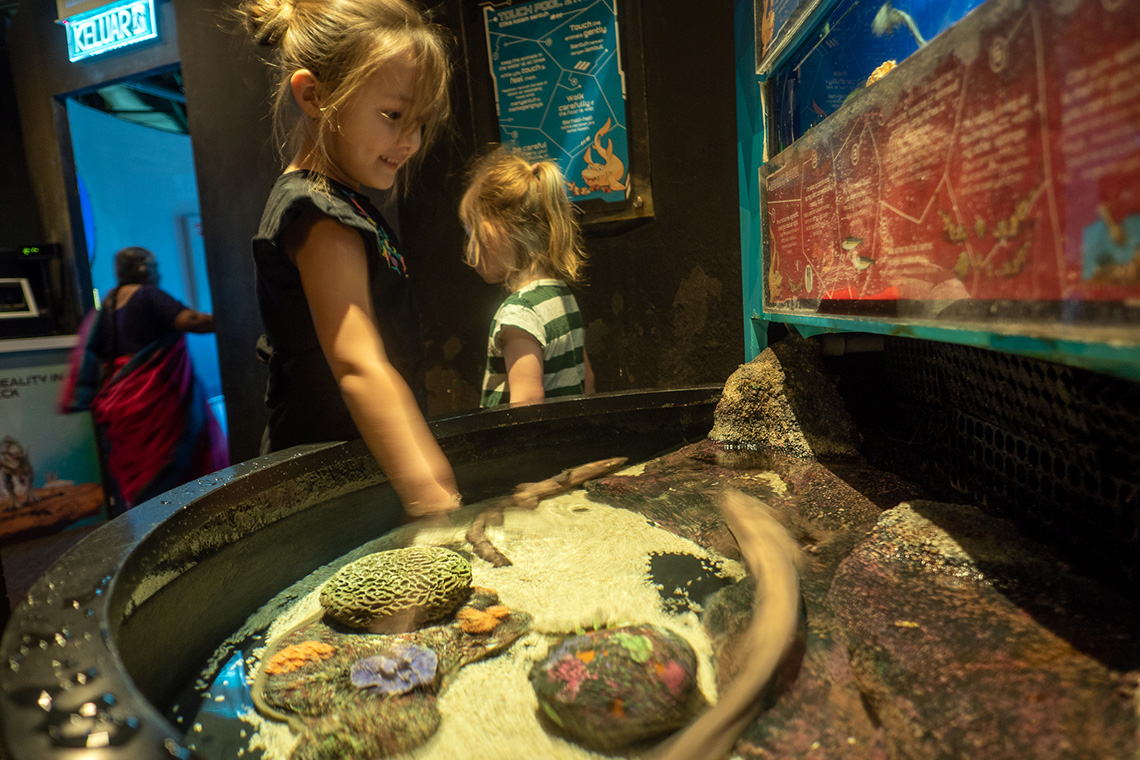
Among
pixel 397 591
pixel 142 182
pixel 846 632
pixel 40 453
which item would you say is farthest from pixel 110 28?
pixel 846 632

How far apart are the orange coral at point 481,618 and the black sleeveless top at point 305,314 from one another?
2.18 ft

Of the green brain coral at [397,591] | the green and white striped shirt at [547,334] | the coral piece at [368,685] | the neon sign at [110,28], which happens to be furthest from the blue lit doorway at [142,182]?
the coral piece at [368,685]

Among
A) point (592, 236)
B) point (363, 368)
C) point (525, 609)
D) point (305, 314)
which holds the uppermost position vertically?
point (592, 236)

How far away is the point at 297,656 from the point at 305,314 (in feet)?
2.81

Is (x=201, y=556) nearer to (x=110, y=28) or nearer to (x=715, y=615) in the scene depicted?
(x=715, y=615)

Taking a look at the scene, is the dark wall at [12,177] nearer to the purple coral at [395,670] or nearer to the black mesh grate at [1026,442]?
the purple coral at [395,670]

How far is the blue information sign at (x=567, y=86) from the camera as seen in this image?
2.70m

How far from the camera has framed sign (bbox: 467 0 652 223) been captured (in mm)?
2688

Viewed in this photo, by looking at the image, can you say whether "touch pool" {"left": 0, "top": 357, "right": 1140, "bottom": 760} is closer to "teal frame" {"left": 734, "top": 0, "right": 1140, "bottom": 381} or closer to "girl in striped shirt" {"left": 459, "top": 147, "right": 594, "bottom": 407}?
"teal frame" {"left": 734, "top": 0, "right": 1140, "bottom": 381}

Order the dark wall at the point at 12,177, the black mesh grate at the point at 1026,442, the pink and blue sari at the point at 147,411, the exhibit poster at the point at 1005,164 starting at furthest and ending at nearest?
the dark wall at the point at 12,177, the pink and blue sari at the point at 147,411, the black mesh grate at the point at 1026,442, the exhibit poster at the point at 1005,164

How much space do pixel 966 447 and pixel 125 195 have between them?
715cm

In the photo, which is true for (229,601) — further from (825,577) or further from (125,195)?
(125,195)

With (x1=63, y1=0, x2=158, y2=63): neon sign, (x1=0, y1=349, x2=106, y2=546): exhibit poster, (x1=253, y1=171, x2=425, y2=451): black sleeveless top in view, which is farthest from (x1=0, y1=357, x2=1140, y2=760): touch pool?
(x1=0, y1=349, x2=106, y2=546): exhibit poster

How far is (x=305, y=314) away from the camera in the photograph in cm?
134
